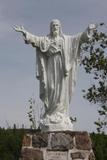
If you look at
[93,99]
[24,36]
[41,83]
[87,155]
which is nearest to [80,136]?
[87,155]

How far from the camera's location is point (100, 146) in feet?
41.9

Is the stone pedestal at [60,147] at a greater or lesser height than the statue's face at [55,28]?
lesser

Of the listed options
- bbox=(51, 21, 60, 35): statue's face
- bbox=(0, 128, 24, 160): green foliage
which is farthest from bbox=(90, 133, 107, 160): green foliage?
bbox=(51, 21, 60, 35): statue's face

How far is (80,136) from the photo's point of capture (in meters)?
9.84

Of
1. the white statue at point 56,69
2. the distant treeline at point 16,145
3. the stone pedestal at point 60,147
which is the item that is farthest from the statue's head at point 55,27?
the distant treeline at point 16,145

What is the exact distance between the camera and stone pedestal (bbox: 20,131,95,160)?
9789 mm

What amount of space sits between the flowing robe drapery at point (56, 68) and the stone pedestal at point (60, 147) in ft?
1.51

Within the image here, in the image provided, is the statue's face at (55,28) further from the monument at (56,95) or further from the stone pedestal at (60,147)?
the stone pedestal at (60,147)

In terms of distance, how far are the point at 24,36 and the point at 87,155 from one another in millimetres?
2299

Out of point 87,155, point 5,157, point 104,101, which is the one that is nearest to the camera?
point 87,155

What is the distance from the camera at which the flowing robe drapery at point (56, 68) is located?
10.0m

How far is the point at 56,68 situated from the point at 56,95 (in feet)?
1.56

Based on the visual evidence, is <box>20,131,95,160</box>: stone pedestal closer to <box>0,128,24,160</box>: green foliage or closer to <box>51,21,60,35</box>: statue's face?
<box>51,21,60,35</box>: statue's face

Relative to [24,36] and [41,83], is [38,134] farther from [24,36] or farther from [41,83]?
[24,36]
